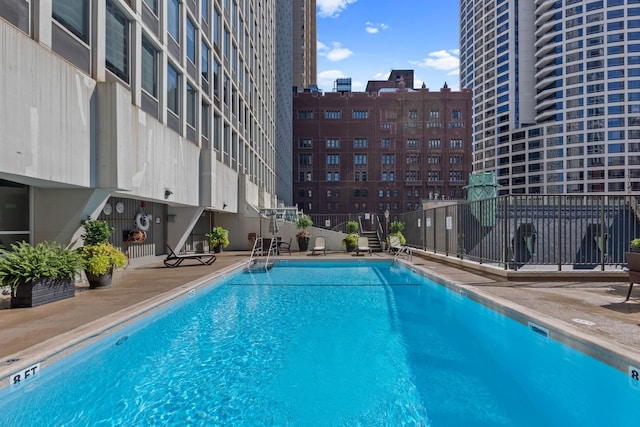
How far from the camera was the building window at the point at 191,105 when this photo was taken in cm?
1696

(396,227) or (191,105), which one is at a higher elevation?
(191,105)

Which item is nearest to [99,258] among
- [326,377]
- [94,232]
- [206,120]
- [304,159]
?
[94,232]

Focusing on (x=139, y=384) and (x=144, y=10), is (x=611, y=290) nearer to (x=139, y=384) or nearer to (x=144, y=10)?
(x=139, y=384)

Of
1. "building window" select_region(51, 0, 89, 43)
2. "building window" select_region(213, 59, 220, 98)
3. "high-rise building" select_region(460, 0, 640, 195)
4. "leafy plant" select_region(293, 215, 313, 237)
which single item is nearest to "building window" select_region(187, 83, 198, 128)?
"building window" select_region(213, 59, 220, 98)

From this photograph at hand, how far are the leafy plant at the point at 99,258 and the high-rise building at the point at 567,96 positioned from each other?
85.3m

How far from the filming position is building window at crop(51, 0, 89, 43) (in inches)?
336

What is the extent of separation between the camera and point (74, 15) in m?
9.12

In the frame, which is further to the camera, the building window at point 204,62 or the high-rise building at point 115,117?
the building window at point 204,62

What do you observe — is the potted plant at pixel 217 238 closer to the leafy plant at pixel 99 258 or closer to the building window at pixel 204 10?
the building window at pixel 204 10

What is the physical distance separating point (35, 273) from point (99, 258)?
72.2 inches

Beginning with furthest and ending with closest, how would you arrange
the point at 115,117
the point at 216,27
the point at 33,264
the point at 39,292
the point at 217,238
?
the point at 216,27 → the point at 217,238 → the point at 115,117 → the point at 39,292 → the point at 33,264

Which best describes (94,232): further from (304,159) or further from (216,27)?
(304,159)

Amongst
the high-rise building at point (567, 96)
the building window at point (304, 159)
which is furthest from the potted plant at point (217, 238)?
the high-rise building at point (567, 96)

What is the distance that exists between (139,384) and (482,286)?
26.4 ft
